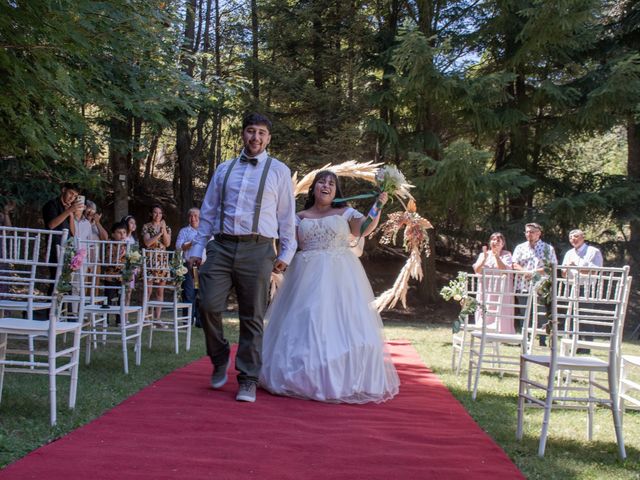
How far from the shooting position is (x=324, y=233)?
5.59m

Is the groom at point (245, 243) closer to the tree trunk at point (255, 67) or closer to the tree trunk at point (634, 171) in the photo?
the tree trunk at point (255, 67)

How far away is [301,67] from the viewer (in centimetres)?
1617

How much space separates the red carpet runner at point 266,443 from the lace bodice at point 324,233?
54.3 inches

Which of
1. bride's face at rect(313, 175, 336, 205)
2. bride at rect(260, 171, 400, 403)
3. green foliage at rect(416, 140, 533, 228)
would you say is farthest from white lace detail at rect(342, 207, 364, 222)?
green foliage at rect(416, 140, 533, 228)

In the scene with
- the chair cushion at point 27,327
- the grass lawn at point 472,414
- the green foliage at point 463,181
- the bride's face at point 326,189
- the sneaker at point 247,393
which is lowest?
the grass lawn at point 472,414

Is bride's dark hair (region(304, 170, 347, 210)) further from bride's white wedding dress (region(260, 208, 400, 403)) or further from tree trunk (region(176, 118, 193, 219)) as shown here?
tree trunk (region(176, 118, 193, 219))

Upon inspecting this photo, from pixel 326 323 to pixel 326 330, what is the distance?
59mm

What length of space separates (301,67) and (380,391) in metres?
12.5

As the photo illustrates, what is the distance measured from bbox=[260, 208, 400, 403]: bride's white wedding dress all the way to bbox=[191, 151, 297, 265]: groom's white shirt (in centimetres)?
50

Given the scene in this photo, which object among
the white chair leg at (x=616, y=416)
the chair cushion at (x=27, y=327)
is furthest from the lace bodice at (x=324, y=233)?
the white chair leg at (x=616, y=416)

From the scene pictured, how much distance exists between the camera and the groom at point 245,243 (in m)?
4.75

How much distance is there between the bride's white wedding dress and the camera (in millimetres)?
4867

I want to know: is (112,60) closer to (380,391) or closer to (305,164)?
(380,391)

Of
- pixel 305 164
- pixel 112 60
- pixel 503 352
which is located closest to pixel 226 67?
pixel 305 164
